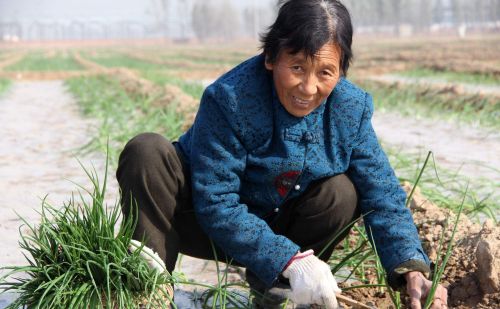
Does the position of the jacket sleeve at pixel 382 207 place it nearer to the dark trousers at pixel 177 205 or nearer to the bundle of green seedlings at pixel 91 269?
the dark trousers at pixel 177 205

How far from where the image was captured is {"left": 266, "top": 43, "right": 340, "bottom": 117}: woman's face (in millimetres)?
1824

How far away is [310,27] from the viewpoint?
180 centimetres

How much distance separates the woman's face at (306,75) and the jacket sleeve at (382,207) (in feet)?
0.72

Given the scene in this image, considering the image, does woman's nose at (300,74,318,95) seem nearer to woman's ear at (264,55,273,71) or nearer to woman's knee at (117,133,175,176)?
woman's ear at (264,55,273,71)

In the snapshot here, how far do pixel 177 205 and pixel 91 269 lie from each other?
0.31m

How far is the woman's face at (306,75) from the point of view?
5.98 ft

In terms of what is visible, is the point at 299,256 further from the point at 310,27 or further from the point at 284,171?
the point at 310,27

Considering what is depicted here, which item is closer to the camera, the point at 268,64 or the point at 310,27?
the point at 310,27

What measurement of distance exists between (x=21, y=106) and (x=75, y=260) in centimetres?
833

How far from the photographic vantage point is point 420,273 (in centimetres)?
183

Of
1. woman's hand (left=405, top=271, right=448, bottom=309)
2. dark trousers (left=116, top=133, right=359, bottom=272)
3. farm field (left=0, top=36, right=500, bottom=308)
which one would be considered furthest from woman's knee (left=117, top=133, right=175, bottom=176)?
woman's hand (left=405, top=271, right=448, bottom=309)

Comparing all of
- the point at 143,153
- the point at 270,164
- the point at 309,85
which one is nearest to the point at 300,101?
the point at 309,85

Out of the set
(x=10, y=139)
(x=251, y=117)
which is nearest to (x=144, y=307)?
(x=251, y=117)

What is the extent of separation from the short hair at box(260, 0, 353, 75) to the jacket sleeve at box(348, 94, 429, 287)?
0.29 metres
